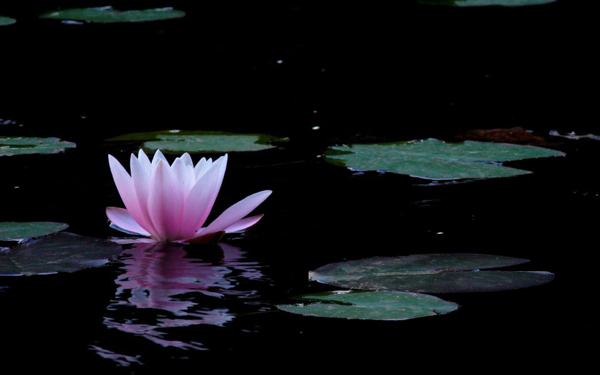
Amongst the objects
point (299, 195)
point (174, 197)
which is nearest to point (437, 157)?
point (299, 195)

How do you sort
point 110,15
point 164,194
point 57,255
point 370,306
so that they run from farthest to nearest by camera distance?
point 110,15
point 164,194
point 57,255
point 370,306

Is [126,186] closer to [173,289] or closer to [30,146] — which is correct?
[173,289]

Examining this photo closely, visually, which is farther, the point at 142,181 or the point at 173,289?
the point at 142,181

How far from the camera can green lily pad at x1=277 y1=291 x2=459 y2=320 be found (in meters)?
1.44

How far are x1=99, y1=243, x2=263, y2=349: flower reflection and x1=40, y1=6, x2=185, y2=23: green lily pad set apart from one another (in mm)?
4297

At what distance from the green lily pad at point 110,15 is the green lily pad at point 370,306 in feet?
15.5

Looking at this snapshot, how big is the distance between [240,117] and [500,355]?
2.35m

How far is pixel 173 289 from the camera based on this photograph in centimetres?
165

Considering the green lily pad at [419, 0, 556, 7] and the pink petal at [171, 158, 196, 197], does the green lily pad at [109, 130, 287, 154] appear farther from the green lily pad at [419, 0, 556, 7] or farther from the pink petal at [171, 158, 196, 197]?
the green lily pad at [419, 0, 556, 7]

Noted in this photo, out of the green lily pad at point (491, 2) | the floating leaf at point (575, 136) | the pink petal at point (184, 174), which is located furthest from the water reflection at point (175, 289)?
the green lily pad at point (491, 2)

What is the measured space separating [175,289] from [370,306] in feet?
1.22

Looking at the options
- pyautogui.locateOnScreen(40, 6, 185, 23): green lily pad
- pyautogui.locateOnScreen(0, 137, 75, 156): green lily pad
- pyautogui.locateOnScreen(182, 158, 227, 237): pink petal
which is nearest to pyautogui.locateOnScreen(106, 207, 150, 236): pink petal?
pyautogui.locateOnScreen(182, 158, 227, 237): pink petal

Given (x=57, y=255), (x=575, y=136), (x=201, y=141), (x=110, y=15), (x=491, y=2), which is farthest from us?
(x=491, y=2)

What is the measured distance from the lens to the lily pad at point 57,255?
1.69 meters
